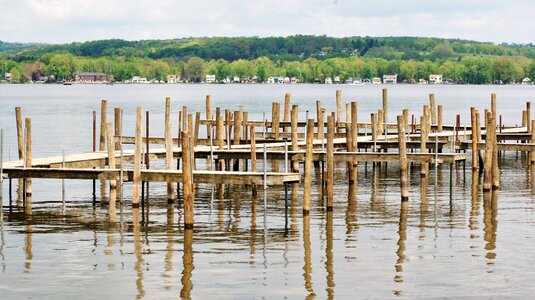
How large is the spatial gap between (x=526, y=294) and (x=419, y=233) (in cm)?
812

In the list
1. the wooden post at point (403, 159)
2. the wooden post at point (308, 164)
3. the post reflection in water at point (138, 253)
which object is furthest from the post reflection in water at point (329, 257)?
the post reflection in water at point (138, 253)

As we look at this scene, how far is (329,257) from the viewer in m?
28.9

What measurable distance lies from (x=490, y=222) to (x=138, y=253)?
34.7 ft

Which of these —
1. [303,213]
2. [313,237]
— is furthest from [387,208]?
[313,237]

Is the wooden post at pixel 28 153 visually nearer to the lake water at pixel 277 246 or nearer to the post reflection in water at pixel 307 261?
the lake water at pixel 277 246

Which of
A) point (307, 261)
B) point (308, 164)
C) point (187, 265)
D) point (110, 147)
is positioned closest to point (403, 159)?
point (308, 164)

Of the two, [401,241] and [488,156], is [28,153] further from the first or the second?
Result: [488,156]

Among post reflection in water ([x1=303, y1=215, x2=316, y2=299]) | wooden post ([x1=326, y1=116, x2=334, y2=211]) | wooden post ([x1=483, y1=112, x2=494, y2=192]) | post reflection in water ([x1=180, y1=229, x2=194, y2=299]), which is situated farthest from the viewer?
wooden post ([x1=483, y1=112, x2=494, y2=192])

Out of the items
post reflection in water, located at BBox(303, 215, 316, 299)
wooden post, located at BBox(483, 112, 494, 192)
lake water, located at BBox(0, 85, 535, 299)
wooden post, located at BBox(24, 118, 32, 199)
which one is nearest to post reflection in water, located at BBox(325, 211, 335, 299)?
lake water, located at BBox(0, 85, 535, 299)

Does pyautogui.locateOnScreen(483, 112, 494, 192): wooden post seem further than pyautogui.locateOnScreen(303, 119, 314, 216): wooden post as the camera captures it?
Yes

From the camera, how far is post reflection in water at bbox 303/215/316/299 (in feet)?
82.5

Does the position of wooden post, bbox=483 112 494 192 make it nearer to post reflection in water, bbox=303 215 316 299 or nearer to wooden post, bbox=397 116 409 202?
wooden post, bbox=397 116 409 202

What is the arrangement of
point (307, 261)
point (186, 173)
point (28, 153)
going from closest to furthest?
point (307, 261)
point (186, 173)
point (28, 153)

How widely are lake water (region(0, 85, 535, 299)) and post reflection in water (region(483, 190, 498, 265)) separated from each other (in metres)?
0.05
